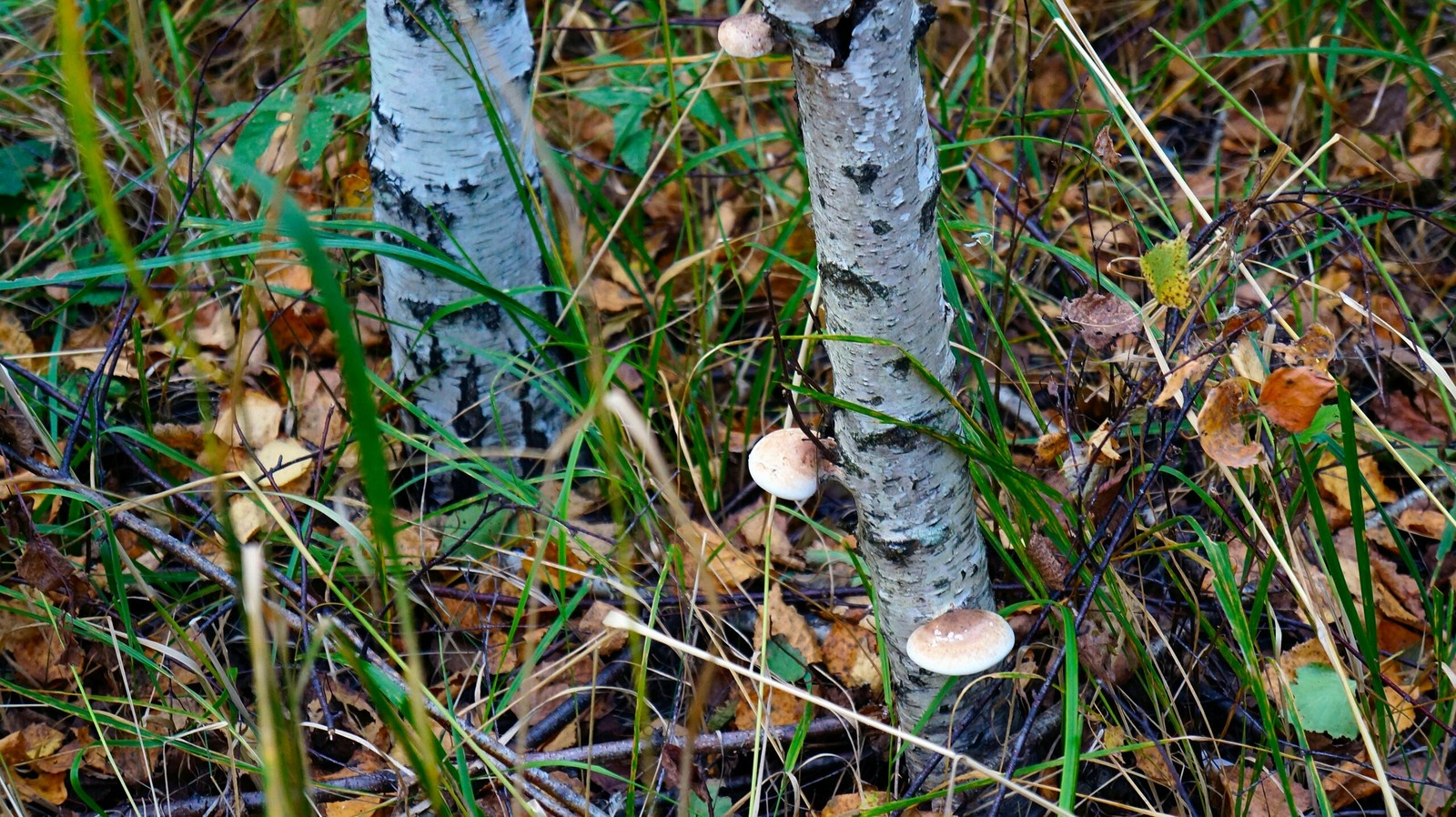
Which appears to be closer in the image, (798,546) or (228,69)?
(798,546)

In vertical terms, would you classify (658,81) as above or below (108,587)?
above

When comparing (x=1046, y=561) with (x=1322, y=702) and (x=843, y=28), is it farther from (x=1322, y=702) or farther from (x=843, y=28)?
(x=843, y=28)

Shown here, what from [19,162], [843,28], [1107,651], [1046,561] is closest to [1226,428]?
[1046,561]

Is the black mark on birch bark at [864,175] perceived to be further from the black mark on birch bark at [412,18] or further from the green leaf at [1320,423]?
the black mark on birch bark at [412,18]

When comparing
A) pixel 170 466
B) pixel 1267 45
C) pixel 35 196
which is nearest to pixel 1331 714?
pixel 1267 45

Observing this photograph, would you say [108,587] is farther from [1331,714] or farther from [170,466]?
[1331,714]

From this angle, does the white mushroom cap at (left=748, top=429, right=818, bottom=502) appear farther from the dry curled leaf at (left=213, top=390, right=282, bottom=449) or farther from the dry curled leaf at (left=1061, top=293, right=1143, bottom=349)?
the dry curled leaf at (left=213, top=390, right=282, bottom=449)

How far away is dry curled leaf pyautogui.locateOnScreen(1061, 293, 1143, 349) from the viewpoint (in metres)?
1.31

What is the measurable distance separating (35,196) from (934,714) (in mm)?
2413

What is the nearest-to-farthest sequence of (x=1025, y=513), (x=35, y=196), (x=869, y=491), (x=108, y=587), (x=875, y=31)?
(x=875, y=31), (x=869, y=491), (x=1025, y=513), (x=108, y=587), (x=35, y=196)

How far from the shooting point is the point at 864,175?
107 centimetres

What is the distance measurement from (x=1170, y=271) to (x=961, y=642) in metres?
0.52

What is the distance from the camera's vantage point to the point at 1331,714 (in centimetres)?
156

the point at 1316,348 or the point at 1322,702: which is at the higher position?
the point at 1316,348
